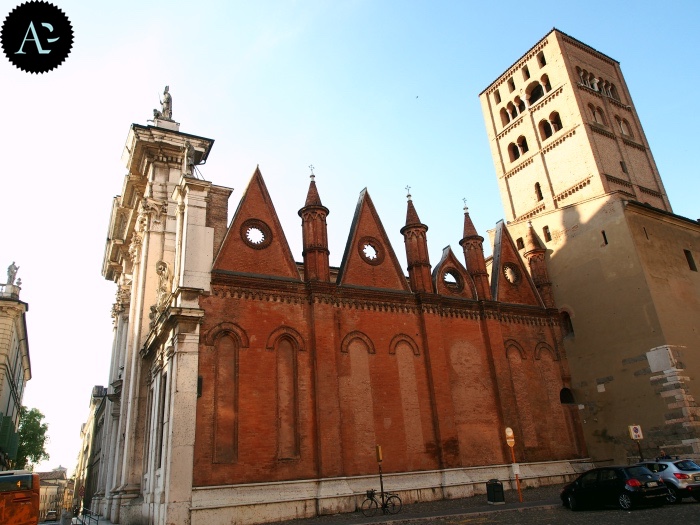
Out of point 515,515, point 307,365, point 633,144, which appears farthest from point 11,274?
point 633,144

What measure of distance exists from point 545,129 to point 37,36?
98.4 feet

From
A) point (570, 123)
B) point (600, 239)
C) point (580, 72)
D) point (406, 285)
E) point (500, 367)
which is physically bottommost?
point (500, 367)

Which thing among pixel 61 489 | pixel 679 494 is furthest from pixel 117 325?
pixel 61 489

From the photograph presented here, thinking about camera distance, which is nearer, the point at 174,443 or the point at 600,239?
the point at 174,443

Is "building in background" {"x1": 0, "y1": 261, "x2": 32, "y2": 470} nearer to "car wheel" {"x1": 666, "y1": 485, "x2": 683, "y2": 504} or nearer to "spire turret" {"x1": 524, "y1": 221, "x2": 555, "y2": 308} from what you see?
"spire turret" {"x1": 524, "y1": 221, "x2": 555, "y2": 308}

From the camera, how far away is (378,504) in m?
17.9

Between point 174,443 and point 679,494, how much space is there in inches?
573

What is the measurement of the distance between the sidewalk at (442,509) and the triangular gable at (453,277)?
28.8ft

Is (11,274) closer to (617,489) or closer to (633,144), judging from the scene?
(617,489)

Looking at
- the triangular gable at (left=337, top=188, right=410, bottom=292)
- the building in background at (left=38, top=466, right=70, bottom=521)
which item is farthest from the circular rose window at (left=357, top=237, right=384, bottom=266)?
the building in background at (left=38, top=466, right=70, bottom=521)

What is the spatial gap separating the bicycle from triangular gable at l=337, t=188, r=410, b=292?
809 cm

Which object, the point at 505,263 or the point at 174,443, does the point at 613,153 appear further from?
the point at 174,443

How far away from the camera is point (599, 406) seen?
24375 millimetres

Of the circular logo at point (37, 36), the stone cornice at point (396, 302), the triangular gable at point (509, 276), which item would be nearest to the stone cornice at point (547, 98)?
the triangular gable at point (509, 276)
